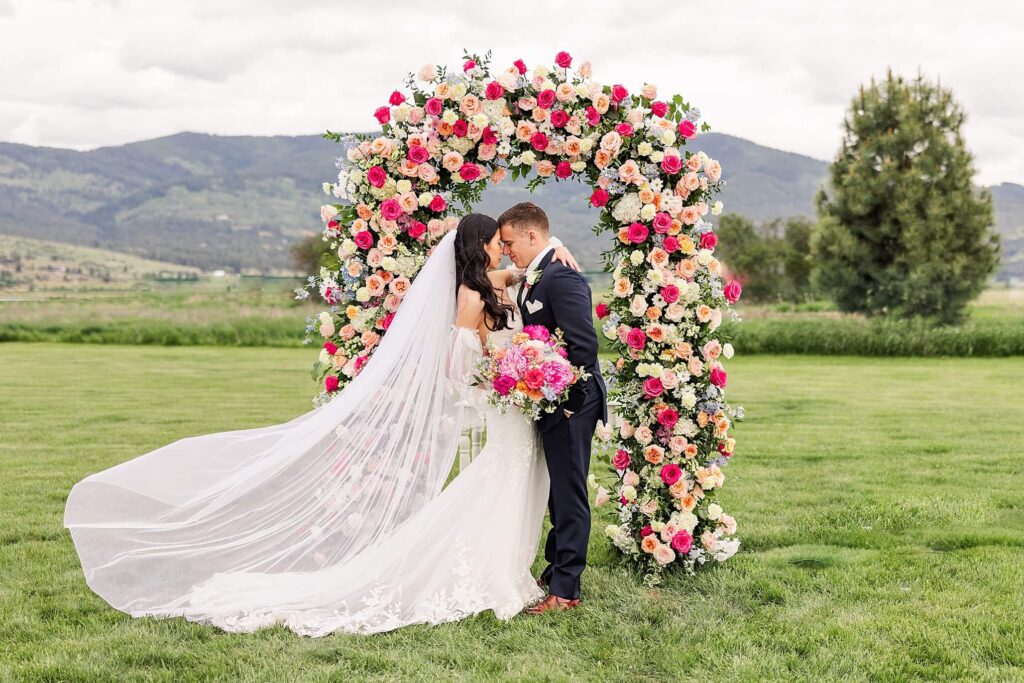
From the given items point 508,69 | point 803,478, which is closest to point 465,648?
point 508,69

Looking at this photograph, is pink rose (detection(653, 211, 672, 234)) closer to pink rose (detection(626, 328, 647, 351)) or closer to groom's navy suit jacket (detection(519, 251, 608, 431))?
pink rose (detection(626, 328, 647, 351))

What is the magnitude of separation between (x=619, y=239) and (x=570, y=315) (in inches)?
40.4

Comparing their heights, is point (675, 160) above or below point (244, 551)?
above

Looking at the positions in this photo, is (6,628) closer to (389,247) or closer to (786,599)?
(389,247)

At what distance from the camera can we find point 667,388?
6418 millimetres

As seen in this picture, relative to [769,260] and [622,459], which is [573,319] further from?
[769,260]

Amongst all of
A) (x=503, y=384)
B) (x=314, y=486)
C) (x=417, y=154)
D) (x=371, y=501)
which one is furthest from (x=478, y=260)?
(x=314, y=486)

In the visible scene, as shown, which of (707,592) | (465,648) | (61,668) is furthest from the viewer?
(707,592)

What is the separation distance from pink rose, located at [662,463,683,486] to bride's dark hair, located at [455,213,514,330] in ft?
5.38

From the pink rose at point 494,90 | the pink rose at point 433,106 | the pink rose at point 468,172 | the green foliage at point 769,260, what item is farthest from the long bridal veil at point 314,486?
the green foliage at point 769,260

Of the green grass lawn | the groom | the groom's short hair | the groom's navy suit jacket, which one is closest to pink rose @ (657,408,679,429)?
the groom

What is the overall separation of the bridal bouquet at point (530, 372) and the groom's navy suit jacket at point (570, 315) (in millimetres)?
83

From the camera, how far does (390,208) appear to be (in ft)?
21.6

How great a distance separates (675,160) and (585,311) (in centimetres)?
140
